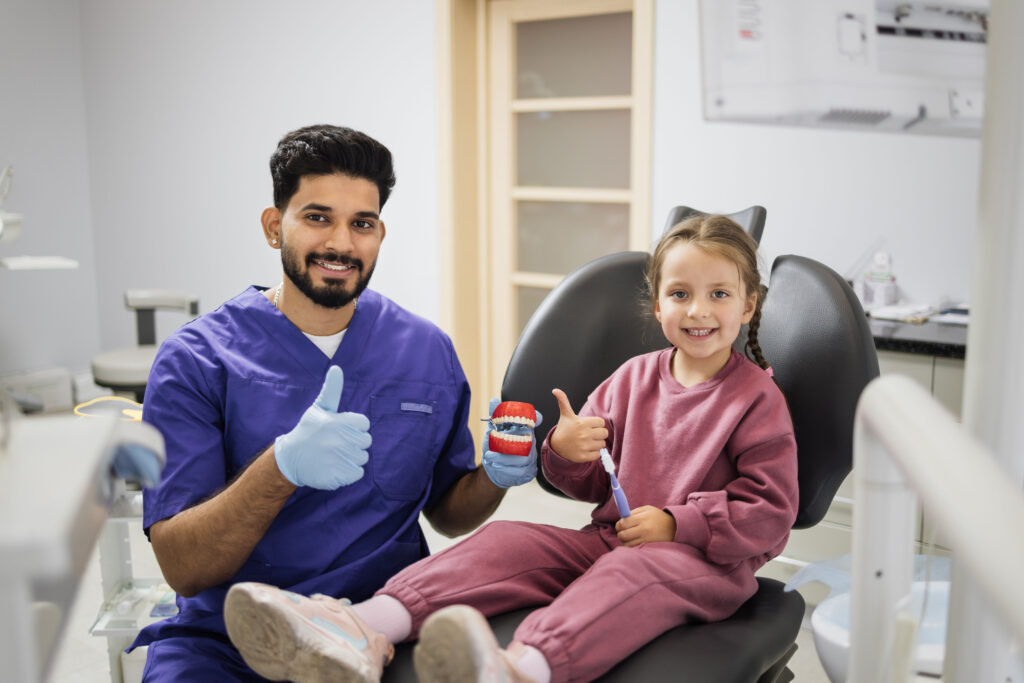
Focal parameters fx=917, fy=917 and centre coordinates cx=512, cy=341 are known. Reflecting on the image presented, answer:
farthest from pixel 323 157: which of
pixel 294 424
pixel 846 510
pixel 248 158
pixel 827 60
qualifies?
pixel 248 158

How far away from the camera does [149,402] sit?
4.42 ft

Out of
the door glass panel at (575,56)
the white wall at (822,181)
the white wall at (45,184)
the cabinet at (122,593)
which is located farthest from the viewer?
the white wall at (45,184)

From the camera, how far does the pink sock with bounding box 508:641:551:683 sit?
1.03 meters

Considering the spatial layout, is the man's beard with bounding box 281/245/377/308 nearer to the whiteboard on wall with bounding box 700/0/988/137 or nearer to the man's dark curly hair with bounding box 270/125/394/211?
the man's dark curly hair with bounding box 270/125/394/211

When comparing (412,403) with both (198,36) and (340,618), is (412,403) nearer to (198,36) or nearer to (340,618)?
(340,618)

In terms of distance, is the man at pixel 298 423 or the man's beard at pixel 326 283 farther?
the man's beard at pixel 326 283

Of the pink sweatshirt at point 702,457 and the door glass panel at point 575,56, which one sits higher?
the door glass panel at point 575,56

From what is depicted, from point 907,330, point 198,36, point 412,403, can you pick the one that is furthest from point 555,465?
point 198,36

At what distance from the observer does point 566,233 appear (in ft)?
11.5

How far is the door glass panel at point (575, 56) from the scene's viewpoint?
3.23 metres

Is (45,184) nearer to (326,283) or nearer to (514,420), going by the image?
(326,283)

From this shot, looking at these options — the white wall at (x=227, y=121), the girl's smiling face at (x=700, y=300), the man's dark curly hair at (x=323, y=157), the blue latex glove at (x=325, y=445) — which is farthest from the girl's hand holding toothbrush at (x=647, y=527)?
the white wall at (x=227, y=121)

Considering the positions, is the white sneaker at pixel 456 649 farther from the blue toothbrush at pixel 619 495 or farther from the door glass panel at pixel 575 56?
the door glass panel at pixel 575 56

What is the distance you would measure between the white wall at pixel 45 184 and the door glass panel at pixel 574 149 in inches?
98.3
